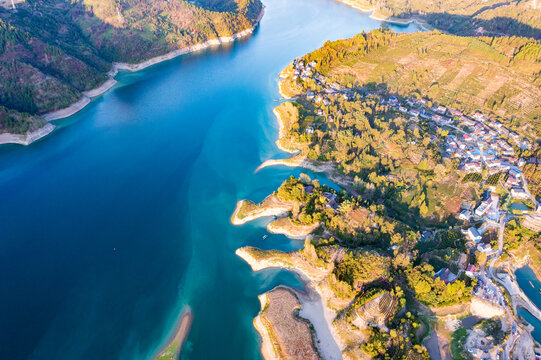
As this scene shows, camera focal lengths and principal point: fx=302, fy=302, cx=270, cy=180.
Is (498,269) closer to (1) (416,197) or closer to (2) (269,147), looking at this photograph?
(1) (416,197)

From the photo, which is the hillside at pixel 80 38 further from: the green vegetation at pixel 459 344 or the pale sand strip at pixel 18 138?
the green vegetation at pixel 459 344

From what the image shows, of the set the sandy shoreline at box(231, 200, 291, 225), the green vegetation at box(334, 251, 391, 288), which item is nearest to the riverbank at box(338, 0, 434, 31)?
the sandy shoreline at box(231, 200, 291, 225)

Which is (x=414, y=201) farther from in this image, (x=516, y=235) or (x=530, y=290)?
(x=530, y=290)

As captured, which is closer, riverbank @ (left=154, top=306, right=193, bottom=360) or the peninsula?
riverbank @ (left=154, top=306, right=193, bottom=360)

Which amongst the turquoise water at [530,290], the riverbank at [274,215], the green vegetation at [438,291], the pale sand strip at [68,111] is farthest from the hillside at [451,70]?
the pale sand strip at [68,111]

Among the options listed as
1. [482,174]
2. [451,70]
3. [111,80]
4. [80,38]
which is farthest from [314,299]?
[80,38]

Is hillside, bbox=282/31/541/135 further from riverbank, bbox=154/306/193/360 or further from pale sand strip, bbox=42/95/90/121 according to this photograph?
riverbank, bbox=154/306/193/360

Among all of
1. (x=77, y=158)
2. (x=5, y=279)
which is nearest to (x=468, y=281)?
(x=5, y=279)
